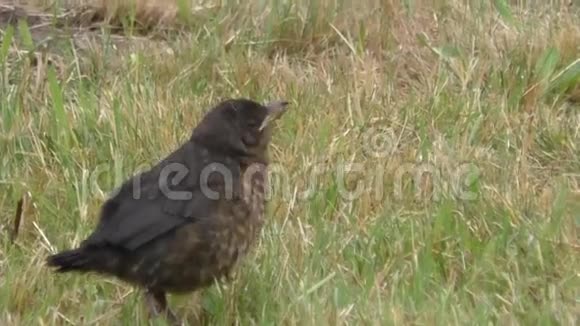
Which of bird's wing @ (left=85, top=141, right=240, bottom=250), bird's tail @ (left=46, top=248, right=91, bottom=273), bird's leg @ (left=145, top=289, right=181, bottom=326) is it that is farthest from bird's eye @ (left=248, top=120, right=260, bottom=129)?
bird's tail @ (left=46, top=248, right=91, bottom=273)

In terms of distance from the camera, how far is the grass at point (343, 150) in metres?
4.61

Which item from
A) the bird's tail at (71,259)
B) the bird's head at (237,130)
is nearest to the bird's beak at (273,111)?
the bird's head at (237,130)

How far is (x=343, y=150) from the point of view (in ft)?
18.3

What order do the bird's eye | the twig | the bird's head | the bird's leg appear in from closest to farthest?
the bird's leg < the bird's head < the bird's eye < the twig

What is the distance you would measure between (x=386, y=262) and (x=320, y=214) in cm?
41

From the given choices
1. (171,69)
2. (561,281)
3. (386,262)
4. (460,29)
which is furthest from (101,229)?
(460,29)

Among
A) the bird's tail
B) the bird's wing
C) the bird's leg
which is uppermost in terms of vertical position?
the bird's wing

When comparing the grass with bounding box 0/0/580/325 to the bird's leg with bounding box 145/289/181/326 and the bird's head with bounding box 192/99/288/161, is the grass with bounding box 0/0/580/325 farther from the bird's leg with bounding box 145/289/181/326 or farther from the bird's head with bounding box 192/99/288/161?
the bird's head with bounding box 192/99/288/161

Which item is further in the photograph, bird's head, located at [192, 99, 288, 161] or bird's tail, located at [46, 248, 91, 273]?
bird's head, located at [192, 99, 288, 161]

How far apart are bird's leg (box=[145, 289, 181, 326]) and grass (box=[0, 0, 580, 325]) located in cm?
5

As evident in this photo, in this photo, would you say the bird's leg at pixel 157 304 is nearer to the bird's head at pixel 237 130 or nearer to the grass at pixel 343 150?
the grass at pixel 343 150

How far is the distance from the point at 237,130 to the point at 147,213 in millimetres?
507

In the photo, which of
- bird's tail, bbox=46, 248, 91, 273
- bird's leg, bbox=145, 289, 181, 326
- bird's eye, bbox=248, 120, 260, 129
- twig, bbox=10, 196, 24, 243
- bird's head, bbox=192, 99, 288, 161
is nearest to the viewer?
bird's tail, bbox=46, 248, 91, 273

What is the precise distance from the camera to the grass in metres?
4.61
